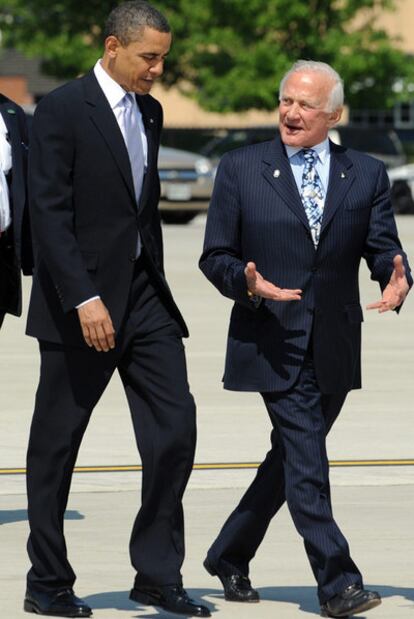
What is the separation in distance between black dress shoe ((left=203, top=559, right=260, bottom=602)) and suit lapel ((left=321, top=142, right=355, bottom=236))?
119cm

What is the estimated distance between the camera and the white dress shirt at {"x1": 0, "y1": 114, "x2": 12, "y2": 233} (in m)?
7.33

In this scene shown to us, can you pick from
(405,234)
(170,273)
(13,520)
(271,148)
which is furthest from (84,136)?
(405,234)

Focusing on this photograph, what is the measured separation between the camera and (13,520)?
7824 mm

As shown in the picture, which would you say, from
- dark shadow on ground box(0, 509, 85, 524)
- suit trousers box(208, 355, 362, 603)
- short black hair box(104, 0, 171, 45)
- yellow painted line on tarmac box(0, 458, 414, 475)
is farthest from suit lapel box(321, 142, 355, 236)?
yellow painted line on tarmac box(0, 458, 414, 475)

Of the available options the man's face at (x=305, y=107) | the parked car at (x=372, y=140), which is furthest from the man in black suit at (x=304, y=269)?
the parked car at (x=372, y=140)

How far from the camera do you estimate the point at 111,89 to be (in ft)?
19.8

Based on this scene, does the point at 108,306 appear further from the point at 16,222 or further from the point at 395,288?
the point at 16,222

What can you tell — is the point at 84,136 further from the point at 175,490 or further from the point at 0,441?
the point at 0,441

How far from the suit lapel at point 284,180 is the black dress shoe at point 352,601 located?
1.15 metres

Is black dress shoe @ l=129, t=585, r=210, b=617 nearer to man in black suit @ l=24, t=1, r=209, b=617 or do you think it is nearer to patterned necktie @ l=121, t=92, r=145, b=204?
man in black suit @ l=24, t=1, r=209, b=617

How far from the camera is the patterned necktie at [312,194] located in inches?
240

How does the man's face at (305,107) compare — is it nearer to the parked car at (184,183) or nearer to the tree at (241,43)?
the parked car at (184,183)

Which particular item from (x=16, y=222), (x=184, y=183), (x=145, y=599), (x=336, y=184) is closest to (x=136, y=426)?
(x=145, y=599)

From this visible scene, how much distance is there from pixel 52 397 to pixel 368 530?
200cm
